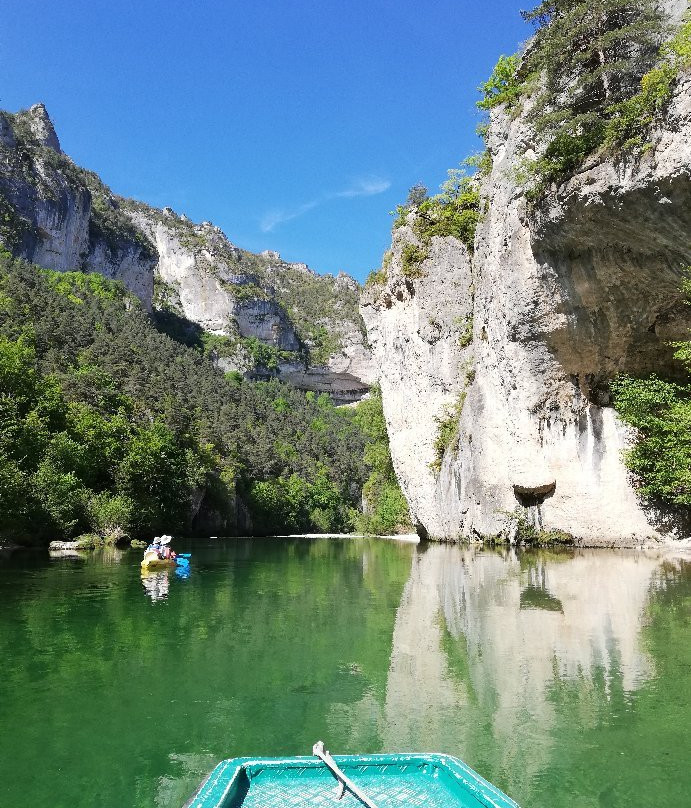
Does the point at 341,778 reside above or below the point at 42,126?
below

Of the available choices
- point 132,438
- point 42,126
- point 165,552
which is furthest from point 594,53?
point 42,126

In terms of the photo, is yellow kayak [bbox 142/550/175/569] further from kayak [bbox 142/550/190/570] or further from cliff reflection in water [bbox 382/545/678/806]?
cliff reflection in water [bbox 382/545/678/806]

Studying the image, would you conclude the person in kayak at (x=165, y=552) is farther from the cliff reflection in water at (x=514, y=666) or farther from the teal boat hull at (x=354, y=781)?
the teal boat hull at (x=354, y=781)

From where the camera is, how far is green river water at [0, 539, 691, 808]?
505cm

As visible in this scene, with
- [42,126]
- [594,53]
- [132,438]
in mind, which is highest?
[42,126]

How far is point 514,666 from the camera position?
8.02 metres

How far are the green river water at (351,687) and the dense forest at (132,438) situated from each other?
53.3 feet

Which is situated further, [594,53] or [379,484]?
[379,484]

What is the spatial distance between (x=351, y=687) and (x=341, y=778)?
3.30 m

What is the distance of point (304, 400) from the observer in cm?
11088

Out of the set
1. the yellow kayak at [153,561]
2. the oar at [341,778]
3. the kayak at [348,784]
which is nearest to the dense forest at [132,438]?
the yellow kayak at [153,561]

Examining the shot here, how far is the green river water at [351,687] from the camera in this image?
199 inches

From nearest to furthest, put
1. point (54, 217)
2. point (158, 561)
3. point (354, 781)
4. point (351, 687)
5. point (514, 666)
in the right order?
1. point (354, 781)
2. point (351, 687)
3. point (514, 666)
4. point (158, 561)
5. point (54, 217)

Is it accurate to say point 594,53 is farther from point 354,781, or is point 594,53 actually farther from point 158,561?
point 158,561
